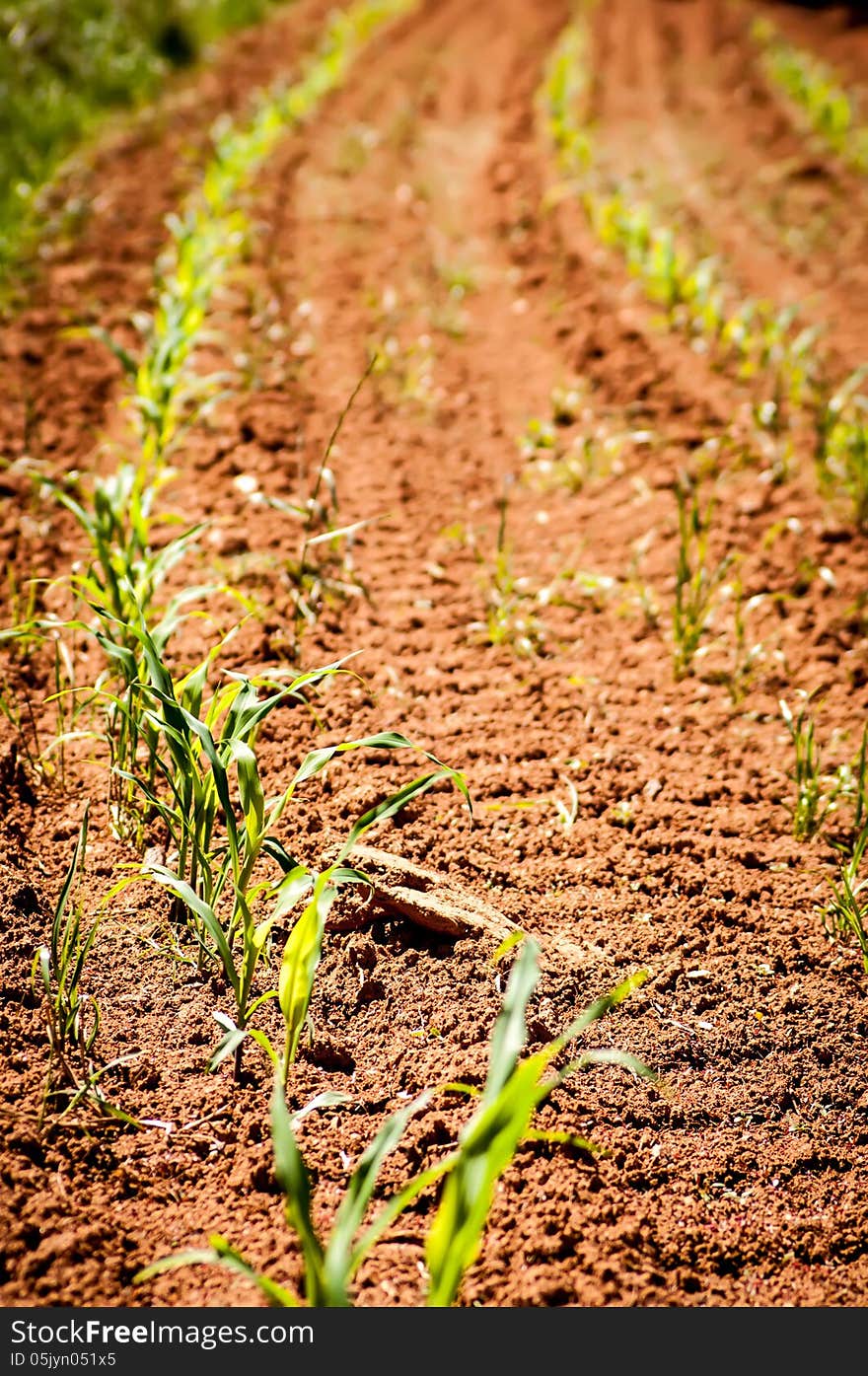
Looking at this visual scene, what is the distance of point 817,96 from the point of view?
315 inches

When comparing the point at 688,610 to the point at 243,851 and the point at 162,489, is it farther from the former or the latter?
the point at 162,489

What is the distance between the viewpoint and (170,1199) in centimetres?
152

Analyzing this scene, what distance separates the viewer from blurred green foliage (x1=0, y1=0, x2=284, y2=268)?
191 inches

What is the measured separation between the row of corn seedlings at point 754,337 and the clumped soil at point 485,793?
12 cm

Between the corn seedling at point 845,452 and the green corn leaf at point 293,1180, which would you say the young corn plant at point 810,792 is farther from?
the green corn leaf at point 293,1180

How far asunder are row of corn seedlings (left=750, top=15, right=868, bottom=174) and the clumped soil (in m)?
3.08

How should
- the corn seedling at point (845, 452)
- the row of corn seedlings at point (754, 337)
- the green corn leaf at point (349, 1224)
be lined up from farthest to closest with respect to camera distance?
the row of corn seedlings at point (754, 337) → the corn seedling at point (845, 452) → the green corn leaf at point (349, 1224)

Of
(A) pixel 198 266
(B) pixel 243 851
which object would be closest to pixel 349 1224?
(B) pixel 243 851

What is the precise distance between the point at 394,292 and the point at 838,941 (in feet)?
10.9

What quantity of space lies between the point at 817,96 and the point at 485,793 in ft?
26.1

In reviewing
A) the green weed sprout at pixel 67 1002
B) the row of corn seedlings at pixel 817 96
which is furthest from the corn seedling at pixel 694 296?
the green weed sprout at pixel 67 1002

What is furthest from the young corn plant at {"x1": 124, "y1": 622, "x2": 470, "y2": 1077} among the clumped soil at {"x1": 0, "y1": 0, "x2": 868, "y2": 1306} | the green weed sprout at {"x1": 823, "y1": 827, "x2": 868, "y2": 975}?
the green weed sprout at {"x1": 823, "y1": 827, "x2": 868, "y2": 975}

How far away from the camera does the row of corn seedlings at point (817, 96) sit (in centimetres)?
718
